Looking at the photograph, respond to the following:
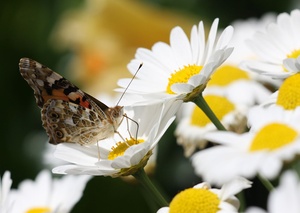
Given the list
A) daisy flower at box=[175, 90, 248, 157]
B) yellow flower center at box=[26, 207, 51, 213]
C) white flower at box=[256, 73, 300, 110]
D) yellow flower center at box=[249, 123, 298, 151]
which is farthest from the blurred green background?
yellow flower center at box=[249, 123, 298, 151]

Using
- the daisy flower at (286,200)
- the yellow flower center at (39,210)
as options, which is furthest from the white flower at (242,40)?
the daisy flower at (286,200)

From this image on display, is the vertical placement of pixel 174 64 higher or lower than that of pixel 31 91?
higher

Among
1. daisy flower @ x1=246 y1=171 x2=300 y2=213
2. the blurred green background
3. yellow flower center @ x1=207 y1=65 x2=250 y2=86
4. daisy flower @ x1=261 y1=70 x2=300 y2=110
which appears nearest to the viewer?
daisy flower @ x1=246 y1=171 x2=300 y2=213

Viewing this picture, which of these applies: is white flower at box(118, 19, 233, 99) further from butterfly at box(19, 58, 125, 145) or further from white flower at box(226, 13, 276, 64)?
white flower at box(226, 13, 276, 64)

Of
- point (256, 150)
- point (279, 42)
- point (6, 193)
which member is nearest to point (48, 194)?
point (6, 193)

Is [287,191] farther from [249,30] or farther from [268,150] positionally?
[249,30]

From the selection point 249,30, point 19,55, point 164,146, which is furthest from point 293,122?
point 19,55

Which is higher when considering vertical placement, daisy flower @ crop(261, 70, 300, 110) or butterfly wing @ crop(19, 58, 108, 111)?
daisy flower @ crop(261, 70, 300, 110)

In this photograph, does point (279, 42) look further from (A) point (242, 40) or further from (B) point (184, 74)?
(A) point (242, 40)
